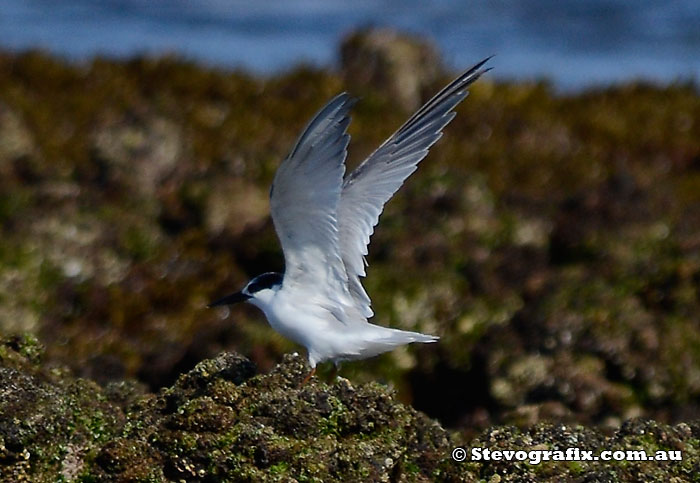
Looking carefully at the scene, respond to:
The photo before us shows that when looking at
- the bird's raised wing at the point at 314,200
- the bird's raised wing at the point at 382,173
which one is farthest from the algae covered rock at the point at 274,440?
the bird's raised wing at the point at 382,173

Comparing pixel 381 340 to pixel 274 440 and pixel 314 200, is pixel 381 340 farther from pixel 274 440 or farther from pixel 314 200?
pixel 274 440

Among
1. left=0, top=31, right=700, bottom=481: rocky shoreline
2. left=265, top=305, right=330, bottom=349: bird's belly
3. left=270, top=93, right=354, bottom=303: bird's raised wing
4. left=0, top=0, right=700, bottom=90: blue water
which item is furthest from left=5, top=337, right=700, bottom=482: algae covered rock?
left=0, top=0, right=700, bottom=90: blue water

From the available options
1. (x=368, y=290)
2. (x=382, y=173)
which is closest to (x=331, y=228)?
(x=382, y=173)

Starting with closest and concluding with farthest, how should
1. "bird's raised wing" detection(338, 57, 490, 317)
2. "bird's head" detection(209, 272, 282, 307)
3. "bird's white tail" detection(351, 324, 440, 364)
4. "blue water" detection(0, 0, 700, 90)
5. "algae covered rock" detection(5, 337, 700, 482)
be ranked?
"algae covered rock" detection(5, 337, 700, 482) → "bird's white tail" detection(351, 324, 440, 364) → "bird's head" detection(209, 272, 282, 307) → "bird's raised wing" detection(338, 57, 490, 317) → "blue water" detection(0, 0, 700, 90)

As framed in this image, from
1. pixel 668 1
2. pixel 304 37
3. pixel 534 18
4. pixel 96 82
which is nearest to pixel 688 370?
pixel 96 82

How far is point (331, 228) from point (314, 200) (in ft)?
0.56

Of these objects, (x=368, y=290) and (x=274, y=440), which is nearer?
(x=274, y=440)

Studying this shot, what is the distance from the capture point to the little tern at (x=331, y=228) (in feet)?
18.8

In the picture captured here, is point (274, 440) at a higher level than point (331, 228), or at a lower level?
lower

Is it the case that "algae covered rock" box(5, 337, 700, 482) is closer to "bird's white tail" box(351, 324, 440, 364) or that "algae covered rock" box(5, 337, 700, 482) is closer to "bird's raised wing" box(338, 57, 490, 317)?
"bird's white tail" box(351, 324, 440, 364)

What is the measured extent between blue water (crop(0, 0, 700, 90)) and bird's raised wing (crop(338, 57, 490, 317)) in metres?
12.8

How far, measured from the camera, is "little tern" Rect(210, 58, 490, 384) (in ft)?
18.8

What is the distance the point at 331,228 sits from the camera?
19.5 ft

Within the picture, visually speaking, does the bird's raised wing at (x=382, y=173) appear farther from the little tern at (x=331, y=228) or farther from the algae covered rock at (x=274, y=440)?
the algae covered rock at (x=274, y=440)
